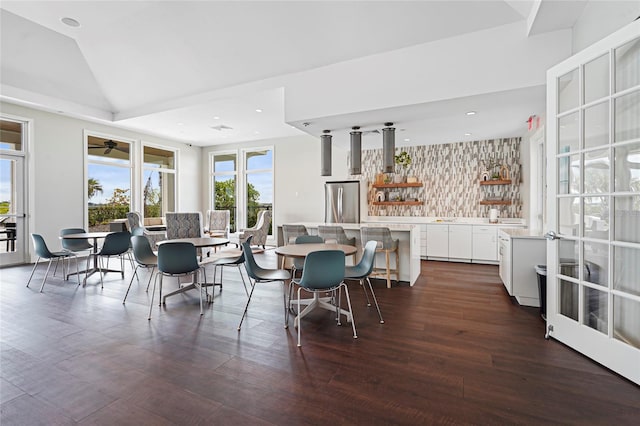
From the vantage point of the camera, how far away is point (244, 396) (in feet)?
6.64

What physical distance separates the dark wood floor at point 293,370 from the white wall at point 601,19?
255 centimetres

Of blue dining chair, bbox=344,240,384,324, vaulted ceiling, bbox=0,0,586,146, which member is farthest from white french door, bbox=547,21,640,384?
blue dining chair, bbox=344,240,384,324

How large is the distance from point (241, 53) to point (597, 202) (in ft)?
16.1

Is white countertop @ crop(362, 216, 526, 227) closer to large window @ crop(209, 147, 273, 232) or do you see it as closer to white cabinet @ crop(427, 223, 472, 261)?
white cabinet @ crop(427, 223, 472, 261)

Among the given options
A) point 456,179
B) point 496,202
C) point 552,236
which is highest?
point 456,179

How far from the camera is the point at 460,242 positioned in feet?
21.8

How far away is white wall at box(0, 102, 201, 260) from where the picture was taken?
662 cm

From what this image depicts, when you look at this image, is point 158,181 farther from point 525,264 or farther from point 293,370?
point 525,264

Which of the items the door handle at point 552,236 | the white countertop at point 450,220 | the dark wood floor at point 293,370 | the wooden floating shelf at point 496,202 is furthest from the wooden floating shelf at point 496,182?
the door handle at point 552,236

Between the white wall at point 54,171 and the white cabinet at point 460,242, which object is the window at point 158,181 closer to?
the white wall at point 54,171

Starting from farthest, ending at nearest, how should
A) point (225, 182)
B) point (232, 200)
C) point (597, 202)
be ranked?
1. point (225, 182)
2. point (232, 200)
3. point (597, 202)

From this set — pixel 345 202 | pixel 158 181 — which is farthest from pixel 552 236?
pixel 158 181

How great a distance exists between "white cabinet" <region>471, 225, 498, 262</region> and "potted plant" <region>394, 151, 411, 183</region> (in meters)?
2.06

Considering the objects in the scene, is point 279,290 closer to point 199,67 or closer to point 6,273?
point 199,67
